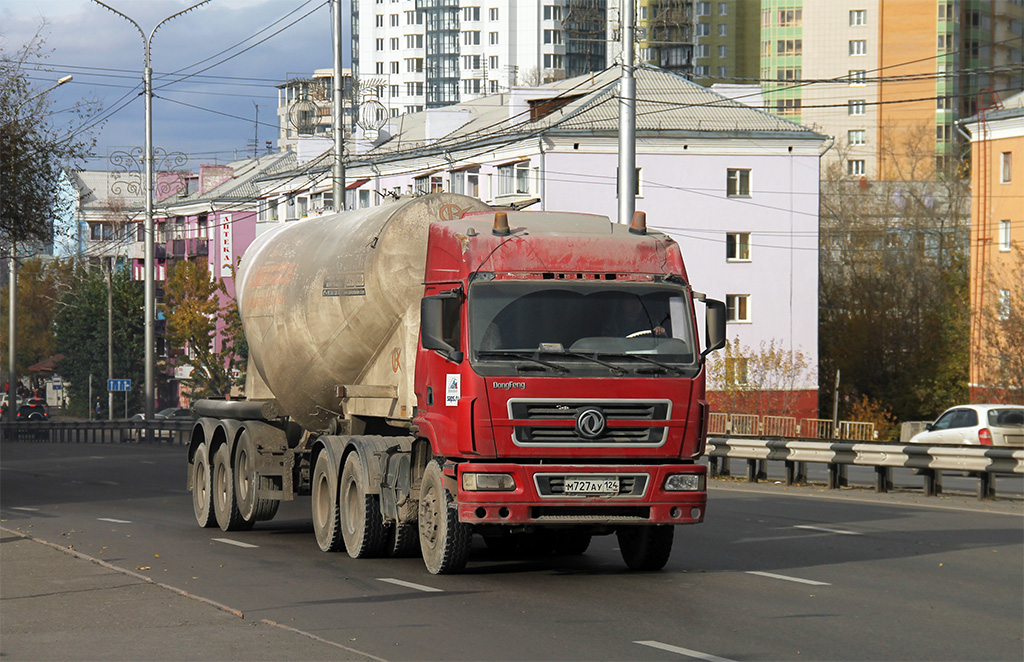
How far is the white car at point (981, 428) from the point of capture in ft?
113

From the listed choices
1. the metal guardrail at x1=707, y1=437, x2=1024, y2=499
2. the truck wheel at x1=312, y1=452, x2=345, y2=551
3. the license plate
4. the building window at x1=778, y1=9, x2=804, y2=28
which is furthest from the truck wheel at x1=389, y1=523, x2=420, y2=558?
the building window at x1=778, y1=9, x2=804, y2=28

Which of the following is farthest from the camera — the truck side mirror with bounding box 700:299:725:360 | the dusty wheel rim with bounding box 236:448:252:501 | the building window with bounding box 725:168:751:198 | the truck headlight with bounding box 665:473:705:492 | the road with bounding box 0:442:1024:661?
the building window with bounding box 725:168:751:198

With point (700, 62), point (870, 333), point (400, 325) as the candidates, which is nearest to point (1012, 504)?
point (400, 325)

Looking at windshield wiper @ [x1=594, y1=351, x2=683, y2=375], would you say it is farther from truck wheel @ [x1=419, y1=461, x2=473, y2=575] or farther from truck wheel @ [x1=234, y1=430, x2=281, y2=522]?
truck wheel @ [x1=234, y1=430, x2=281, y2=522]

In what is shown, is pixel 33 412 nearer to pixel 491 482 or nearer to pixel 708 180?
pixel 708 180

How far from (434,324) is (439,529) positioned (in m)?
1.82

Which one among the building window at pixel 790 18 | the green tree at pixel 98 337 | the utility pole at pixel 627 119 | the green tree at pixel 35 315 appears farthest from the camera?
the building window at pixel 790 18

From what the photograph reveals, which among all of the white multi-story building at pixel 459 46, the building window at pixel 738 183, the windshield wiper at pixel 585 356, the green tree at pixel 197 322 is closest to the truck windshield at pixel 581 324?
the windshield wiper at pixel 585 356

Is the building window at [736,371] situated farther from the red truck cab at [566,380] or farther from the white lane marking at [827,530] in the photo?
the red truck cab at [566,380]

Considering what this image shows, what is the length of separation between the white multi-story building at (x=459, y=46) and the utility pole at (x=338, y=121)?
111 metres

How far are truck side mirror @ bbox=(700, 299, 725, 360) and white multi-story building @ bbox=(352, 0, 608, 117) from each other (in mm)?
135963

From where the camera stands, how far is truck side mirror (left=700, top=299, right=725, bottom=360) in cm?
1289

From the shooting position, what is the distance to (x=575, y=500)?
12.2 meters

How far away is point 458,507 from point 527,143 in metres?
49.4
